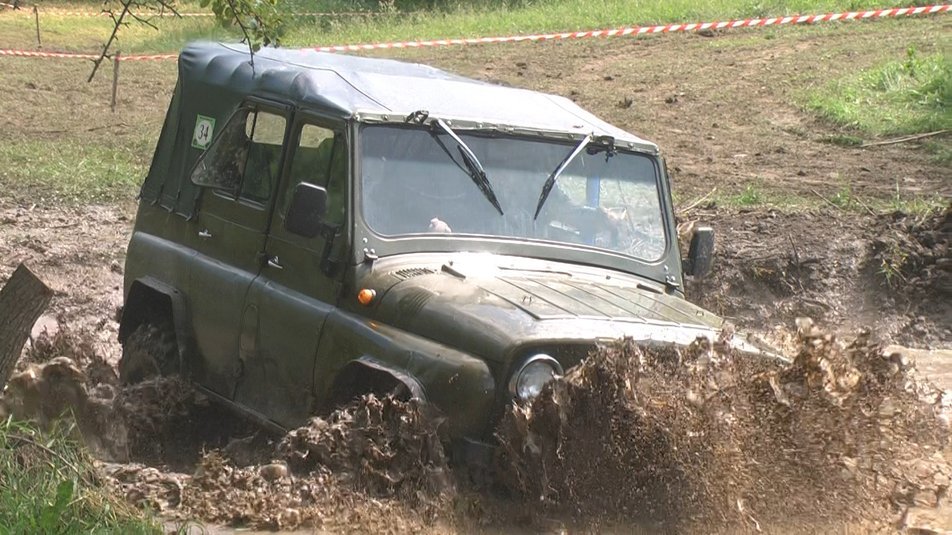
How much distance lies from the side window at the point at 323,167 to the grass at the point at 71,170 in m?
7.01

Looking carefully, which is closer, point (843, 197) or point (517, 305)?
point (517, 305)

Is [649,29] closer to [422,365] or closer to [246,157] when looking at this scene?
[246,157]

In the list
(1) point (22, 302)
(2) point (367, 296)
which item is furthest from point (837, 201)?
(1) point (22, 302)

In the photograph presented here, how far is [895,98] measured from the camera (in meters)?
16.2

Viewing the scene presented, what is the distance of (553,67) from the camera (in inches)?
794

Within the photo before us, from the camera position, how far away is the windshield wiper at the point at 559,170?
20.9ft

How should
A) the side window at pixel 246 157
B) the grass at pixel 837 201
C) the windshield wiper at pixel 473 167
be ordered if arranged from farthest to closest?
1. the grass at pixel 837 201
2. the side window at pixel 246 157
3. the windshield wiper at pixel 473 167

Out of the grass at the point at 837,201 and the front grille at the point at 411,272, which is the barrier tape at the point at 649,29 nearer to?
the grass at the point at 837,201

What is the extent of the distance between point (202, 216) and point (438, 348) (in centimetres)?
222

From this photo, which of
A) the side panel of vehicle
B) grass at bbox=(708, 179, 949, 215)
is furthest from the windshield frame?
grass at bbox=(708, 179, 949, 215)

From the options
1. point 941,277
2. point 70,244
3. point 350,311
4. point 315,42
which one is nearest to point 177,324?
point 350,311

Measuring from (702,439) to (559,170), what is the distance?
1.72m

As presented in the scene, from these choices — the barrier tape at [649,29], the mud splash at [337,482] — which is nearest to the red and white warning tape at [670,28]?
the barrier tape at [649,29]

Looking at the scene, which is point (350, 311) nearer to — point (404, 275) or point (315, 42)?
point (404, 275)
